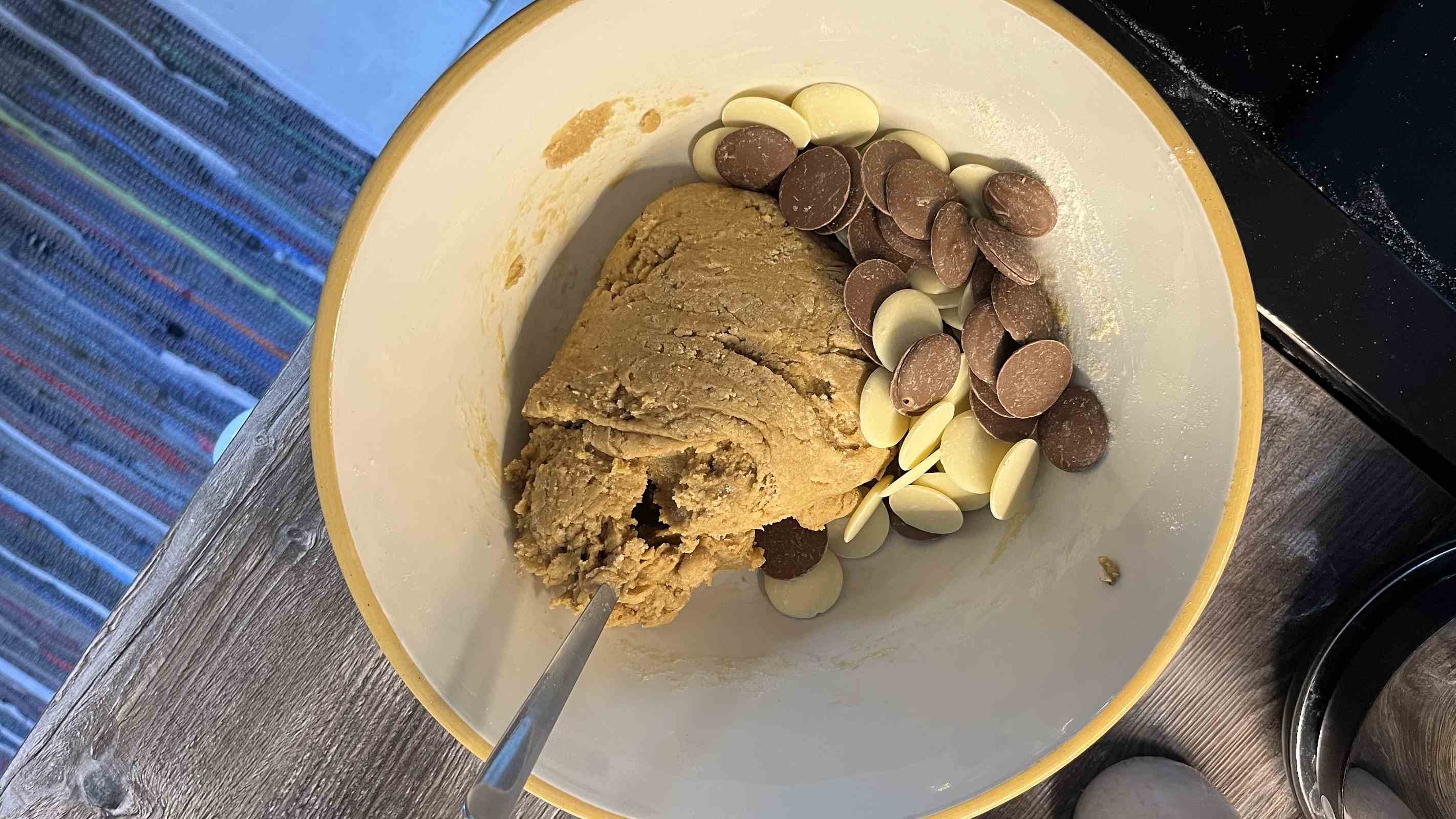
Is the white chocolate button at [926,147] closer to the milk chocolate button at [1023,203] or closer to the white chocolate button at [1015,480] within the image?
the milk chocolate button at [1023,203]

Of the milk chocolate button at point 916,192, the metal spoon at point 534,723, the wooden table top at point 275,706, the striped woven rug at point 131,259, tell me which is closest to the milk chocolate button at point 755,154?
the milk chocolate button at point 916,192

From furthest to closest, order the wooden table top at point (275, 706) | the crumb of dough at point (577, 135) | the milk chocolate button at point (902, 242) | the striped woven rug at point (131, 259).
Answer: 1. the striped woven rug at point (131, 259)
2. the wooden table top at point (275, 706)
3. the milk chocolate button at point (902, 242)
4. the crumb of dough at point (577, 135)

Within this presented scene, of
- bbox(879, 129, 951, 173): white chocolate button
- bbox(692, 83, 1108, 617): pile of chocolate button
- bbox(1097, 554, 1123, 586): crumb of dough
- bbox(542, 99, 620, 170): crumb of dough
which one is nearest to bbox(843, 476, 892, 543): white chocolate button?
bbox(692, 83, 1108, 617): pile of chocolate button

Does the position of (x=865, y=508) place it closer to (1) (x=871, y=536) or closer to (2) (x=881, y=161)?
(1) (x=871, y=536)

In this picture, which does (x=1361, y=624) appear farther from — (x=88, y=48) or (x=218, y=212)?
(x=88, y=48)

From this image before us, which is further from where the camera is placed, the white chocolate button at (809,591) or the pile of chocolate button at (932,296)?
the white chocolate button at (809,591)

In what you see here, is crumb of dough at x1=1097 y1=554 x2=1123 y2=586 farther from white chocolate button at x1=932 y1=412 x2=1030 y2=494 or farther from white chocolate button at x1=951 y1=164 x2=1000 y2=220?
white chocolate button at x1=951 y1=164 x2=1000 y2=220
